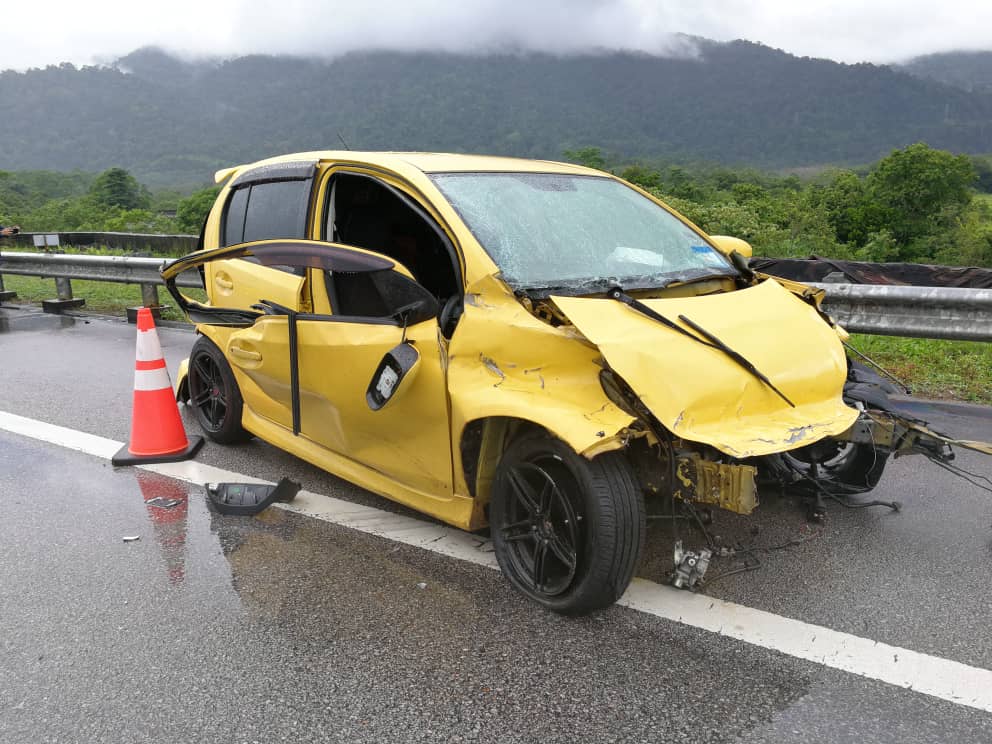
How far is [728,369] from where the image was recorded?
295 centimetres

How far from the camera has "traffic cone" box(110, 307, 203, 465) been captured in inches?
187

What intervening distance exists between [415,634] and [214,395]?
2.73m

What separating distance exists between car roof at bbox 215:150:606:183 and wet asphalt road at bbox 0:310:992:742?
1651 millimetres

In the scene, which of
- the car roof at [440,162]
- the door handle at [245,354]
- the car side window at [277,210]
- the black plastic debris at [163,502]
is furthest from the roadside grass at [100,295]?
the car roof at [440,162]

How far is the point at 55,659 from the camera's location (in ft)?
9.07

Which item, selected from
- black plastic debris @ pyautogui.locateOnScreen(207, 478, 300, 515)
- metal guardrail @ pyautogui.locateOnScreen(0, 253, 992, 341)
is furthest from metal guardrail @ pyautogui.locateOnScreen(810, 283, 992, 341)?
black plastic debris @ pyautogui.locateOnScreen(207, 478, 300, 515)

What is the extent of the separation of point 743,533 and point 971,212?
2137 inches

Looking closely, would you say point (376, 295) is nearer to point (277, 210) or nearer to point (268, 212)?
point (277, 210)

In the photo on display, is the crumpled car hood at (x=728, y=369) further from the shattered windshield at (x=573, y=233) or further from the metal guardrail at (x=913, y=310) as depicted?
the metal guardrail at (x=913, y=310)

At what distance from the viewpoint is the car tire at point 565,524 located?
2.76m

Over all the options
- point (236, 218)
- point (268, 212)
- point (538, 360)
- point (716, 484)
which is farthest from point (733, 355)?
point (236, 218)

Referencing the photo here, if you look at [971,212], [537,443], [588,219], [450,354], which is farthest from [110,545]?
[971,212]

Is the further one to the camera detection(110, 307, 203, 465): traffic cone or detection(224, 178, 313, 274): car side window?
detection(110, 307, 203, 465): traffic cone

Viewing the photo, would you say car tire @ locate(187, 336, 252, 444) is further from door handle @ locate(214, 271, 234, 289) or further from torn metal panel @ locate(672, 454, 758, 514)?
torn metal panel @ locate(672, 454, 758, 514)
